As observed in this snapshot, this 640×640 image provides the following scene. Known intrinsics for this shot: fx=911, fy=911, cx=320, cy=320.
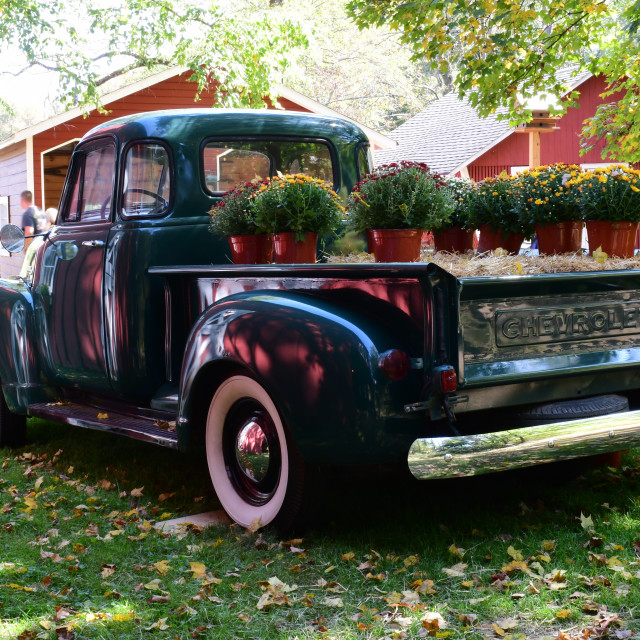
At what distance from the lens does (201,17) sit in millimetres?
17047

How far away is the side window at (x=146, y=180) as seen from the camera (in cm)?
520

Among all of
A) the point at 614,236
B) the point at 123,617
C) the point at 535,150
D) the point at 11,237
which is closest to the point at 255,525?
the point at 123,617

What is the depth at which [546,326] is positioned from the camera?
12.5 ft

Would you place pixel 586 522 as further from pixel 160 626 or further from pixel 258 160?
pixel 258 160

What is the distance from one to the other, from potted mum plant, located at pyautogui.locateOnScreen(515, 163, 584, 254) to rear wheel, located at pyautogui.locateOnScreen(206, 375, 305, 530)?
5.51ft

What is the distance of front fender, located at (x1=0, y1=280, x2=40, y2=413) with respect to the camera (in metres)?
5.71

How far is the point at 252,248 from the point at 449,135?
20621 mm

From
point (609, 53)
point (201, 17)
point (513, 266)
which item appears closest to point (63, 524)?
point (513, 266)

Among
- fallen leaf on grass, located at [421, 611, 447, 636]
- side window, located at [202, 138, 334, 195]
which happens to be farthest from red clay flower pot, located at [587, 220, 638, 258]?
fallen leaf on grass, located at [421, 611, 447, 636]

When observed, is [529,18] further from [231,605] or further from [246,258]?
[231,605]

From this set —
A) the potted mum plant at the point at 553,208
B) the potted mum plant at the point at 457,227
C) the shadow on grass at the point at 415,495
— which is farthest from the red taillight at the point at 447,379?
the potted mum plant at the point at 457,227

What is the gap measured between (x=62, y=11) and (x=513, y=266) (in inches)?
601

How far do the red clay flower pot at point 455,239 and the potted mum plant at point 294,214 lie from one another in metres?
0.74

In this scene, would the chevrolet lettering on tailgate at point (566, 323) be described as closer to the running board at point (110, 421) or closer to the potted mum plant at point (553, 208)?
the potted mum plant at point (553, 208)
